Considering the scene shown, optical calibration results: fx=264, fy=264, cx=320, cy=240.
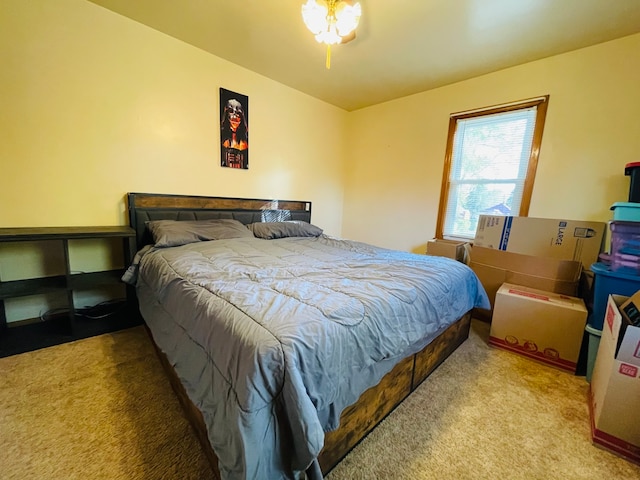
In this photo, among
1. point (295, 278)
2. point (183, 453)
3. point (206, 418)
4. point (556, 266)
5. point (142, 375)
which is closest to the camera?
point (206, 418)

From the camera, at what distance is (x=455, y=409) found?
146 cm

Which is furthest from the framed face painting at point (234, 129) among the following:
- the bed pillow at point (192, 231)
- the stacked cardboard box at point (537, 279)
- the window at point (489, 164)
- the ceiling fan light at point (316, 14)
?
the stacked cardboard box at point (537, 279)

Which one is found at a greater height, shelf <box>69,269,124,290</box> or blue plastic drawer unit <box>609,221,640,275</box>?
blue plastic drawer unit <box>609,221,640,275</box>

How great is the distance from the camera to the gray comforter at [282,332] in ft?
2.50

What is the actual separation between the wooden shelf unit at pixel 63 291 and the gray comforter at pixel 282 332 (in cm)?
54

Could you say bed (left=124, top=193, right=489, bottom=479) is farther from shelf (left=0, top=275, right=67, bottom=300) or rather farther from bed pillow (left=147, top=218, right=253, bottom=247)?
shelf (left=0, top=275, right=67, bottom=300)

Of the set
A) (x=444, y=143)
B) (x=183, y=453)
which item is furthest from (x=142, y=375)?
(x=444, y=143)

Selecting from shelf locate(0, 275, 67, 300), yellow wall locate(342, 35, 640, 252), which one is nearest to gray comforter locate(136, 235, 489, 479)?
shelf locate(0, 275, 67, 300)

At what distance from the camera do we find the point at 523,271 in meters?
2.30

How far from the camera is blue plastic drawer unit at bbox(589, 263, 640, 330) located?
161 centimetres

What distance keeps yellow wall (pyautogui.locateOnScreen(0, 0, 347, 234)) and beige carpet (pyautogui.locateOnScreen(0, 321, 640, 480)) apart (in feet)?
4.02

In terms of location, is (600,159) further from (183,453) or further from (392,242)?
(183,453)

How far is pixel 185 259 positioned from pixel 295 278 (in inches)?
30.2

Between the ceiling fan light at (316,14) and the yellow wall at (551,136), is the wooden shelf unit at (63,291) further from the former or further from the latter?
the yellow wall at (551,136)
